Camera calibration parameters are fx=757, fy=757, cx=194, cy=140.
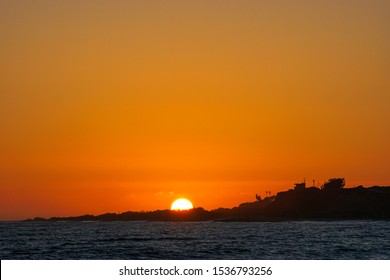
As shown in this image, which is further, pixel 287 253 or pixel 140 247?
pixel 140 247

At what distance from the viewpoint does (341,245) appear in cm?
12544
